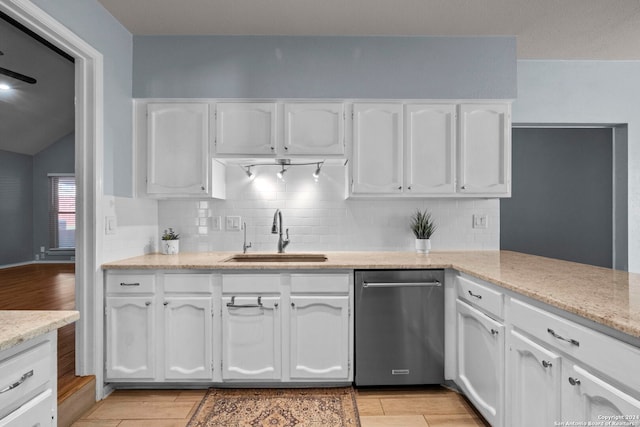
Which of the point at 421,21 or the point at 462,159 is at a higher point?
the point at 421,21

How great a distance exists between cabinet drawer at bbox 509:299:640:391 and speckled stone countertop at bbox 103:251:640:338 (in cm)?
7

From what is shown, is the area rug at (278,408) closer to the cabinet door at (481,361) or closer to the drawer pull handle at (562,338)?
the cabinet door at (481,361)

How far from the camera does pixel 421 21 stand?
2.68 meters

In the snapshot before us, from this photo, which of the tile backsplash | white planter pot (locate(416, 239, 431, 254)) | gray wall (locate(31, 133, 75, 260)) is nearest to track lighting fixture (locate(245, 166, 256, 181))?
the tile backsplash

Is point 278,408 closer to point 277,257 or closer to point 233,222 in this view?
point 277,257

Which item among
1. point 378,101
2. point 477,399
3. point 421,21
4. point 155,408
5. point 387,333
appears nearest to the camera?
point 477,399

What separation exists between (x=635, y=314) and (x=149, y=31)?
10.7 ft

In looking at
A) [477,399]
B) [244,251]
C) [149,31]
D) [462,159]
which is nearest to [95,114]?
[149,31]

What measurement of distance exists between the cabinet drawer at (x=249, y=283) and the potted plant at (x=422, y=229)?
126cm

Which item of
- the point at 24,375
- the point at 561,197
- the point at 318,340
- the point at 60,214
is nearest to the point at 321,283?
the point at 318,340

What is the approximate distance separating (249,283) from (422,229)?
148 centimetres

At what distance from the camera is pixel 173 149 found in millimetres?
2840

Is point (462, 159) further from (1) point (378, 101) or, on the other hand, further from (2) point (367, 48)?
(2) point (367, 48)

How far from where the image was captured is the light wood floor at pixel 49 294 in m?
2.48
